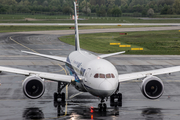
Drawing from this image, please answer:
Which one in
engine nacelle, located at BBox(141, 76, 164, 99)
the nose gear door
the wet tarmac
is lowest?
the wet tarmac

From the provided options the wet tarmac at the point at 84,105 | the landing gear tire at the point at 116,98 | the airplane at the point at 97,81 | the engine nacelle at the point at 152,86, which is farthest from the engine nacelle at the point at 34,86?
the engine nacelle at the point at 152,86

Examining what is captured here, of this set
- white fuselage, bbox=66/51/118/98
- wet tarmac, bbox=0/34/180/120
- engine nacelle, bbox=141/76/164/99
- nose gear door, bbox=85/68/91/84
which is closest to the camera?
white fuselage, bbox=66/51/118/98

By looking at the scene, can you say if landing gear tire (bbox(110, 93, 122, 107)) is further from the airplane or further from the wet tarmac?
the wet tarmac

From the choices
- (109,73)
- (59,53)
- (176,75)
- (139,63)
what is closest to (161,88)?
(109,73)

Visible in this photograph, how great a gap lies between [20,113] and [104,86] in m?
7.35

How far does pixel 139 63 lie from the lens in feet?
173

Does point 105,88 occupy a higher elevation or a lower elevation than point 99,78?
lower

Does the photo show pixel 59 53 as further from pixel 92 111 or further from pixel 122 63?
pixel 92 111

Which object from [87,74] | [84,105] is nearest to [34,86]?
[87,74]

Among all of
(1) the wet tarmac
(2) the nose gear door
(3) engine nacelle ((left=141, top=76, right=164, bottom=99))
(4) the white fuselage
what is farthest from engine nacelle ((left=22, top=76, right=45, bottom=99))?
(3) engine nacelle ((left=141, top=76, right=164, bottom=99))

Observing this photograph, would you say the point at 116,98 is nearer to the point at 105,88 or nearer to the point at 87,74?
the point at 87,74

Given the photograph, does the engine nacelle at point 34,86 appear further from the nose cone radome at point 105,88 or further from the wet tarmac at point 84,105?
the nose cone radome at point 105,88

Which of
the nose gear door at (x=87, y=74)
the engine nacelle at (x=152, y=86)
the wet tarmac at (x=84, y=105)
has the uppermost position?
the nose gear door at (x=87, y=74)

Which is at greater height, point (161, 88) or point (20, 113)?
point (161, 88)
